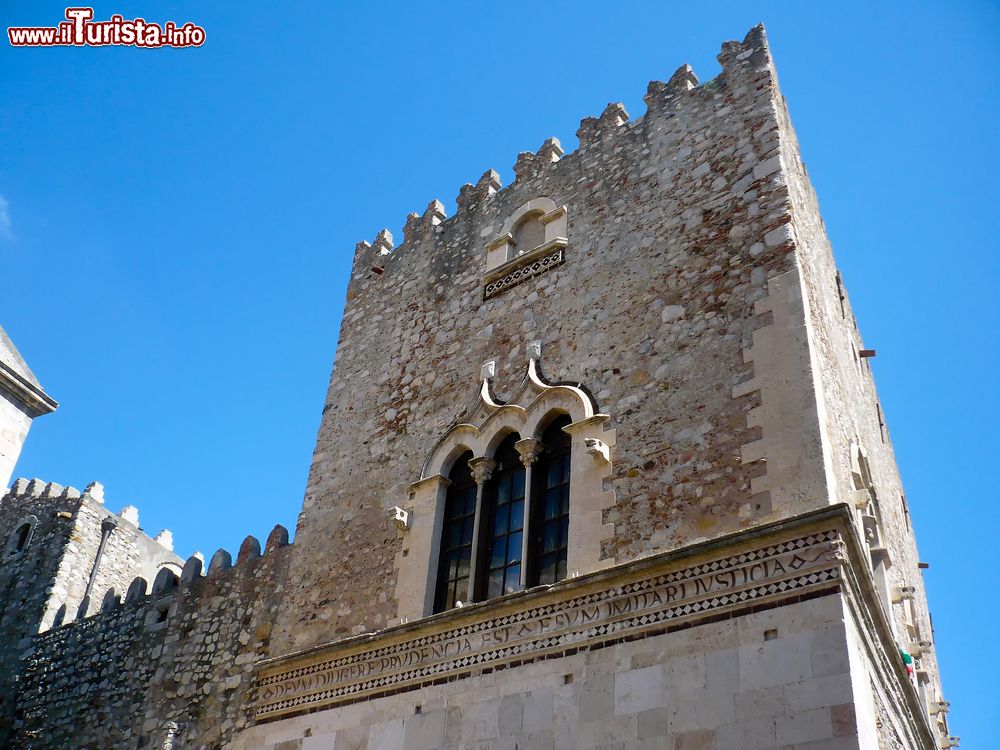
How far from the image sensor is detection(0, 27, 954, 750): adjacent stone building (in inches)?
291

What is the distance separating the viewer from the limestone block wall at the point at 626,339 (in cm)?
838

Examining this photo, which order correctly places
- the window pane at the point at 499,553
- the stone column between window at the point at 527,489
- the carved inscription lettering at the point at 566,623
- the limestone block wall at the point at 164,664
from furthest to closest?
the limestone block wall at the point at 164,664 → the window pane at the point at 499,553 → the stone column between window at the point at 527,489 → the carved inscription lettering at the point at 566,623

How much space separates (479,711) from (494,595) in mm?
1230

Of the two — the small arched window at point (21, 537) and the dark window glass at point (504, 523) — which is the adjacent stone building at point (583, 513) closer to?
the dark window glass at point (504, 523)

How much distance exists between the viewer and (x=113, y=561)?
56.4 feet

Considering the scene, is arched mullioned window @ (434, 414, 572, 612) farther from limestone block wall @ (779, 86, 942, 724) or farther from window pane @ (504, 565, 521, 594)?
limestone block wall @ (779, 86, 942, 724)

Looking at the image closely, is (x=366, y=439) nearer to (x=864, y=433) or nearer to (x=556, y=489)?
(x=556, y=489)

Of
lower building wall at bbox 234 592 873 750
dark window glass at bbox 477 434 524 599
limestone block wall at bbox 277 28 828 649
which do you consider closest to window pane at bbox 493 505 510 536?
dark window glass at bbox 477 434 524 599

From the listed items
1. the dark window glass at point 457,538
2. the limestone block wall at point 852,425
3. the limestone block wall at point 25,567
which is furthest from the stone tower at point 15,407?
the limestone block wall at point 852,425

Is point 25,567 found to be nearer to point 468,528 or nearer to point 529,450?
point 468,528

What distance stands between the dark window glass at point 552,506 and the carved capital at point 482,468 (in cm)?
61

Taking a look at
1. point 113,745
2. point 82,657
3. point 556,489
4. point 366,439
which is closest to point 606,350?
point 556,489

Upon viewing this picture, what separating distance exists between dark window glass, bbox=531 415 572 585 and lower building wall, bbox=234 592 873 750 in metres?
1.05

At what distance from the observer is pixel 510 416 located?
10188mm
